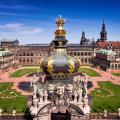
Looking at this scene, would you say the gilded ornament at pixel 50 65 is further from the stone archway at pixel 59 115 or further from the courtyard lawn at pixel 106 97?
the courtyard lawn at pixel 106 97

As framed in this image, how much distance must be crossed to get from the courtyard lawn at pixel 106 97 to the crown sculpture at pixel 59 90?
39.2m

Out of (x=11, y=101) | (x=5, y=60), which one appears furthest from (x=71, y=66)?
(x=5, y=60)

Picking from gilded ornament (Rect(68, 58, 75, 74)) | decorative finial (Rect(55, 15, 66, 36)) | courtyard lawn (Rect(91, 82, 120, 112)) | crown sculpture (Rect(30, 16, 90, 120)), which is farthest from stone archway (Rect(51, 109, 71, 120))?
courtyard lawn (Rect(91, 82, 120, 112))

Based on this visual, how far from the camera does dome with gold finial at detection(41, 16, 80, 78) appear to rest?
22.8 meters

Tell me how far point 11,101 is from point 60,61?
54.9 metres

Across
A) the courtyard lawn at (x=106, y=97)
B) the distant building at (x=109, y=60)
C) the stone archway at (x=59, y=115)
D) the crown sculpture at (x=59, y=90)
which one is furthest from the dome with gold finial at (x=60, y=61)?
the distant building at (x=109, y=60)

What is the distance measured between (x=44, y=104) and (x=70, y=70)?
3.47 m

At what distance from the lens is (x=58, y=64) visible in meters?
22.7

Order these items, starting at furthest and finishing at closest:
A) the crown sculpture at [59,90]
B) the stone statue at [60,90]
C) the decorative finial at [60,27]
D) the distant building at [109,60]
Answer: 1. the distant building at [109,60]
2. the decorative finial at [60,27]
3. the crown sculpture at [59,90]
4. the stone statue at [60,90]

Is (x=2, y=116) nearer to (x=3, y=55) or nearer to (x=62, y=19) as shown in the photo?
(x=62, y=19)

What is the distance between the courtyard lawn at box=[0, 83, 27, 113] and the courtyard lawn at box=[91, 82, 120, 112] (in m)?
17.4

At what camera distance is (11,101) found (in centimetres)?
7494

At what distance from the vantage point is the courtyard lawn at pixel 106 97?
217 ft

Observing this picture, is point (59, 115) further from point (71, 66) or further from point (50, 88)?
point (71, 66)
